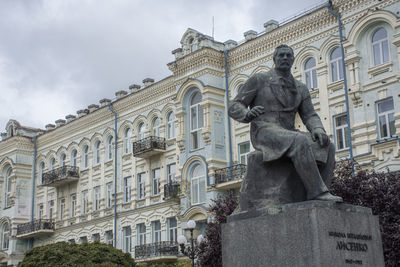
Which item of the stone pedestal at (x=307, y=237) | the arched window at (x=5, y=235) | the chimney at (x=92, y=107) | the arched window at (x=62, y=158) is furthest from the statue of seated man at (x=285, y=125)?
the arched window at (x=5, y=235)

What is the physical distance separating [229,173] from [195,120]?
13.1 ft

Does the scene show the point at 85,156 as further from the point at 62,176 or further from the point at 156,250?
the point at 156,250

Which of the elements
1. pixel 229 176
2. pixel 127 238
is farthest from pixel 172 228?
pixel 229 176

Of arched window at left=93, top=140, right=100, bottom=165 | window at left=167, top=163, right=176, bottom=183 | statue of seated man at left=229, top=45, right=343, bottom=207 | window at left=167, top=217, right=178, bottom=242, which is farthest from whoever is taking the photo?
arched window at left=93, top=140, right=100, bottom=165

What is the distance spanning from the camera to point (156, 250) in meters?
33.8

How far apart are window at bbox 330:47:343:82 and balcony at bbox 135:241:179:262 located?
40.7ft

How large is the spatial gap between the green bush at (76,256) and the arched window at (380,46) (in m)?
13.0

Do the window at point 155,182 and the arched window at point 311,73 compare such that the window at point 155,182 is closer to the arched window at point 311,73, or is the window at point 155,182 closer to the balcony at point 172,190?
the balcony at point 172,190

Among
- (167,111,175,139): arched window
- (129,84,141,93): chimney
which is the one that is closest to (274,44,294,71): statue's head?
(167,111,175,139): arched window

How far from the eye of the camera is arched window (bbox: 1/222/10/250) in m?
47.4

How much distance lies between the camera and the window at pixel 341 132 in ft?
86.8

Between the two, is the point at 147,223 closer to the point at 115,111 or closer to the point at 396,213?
the point at 115,111

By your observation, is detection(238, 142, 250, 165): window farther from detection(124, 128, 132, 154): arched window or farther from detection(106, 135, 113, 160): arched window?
detection(106, 135, 113, 160): arched window

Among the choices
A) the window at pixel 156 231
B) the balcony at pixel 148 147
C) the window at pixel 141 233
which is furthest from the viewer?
the window at pixel 141 233
